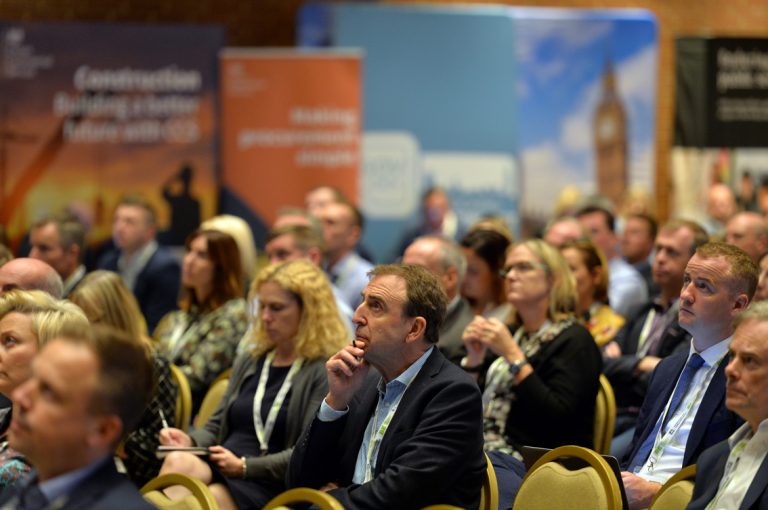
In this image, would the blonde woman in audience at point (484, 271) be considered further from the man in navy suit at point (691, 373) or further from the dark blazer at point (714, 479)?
the dark blazer at point (714, 479)

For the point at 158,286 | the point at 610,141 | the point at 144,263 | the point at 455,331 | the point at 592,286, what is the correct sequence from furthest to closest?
the point at 610,141 < the point at 144,263 < the point at 158,286 < the point at 592,286 < the point at 455,331

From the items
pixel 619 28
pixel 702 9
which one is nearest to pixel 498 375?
pixel 619 28

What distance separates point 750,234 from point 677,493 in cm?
339

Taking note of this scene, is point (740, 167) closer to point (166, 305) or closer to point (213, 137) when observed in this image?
point (213, 137)

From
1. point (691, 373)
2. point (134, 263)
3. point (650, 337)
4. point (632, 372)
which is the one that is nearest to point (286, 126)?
point (134, 263)

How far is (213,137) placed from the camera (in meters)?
9.56

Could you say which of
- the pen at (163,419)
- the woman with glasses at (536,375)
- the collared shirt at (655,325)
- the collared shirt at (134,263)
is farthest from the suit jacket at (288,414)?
the collared shirt at (134,263)

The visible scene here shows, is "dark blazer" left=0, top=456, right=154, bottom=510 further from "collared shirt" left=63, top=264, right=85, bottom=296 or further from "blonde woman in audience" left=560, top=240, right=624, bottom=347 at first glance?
"collared shirt" left=63, top=264, right=85, bottom=296

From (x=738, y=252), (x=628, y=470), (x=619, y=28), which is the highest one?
(x=619, y=28)

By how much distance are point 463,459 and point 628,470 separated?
0.84m

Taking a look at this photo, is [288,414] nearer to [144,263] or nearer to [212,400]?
[212,400]

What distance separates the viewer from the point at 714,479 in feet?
10.2

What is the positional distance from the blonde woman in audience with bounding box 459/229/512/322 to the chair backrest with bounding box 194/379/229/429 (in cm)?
143

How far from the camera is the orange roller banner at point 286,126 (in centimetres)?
966
